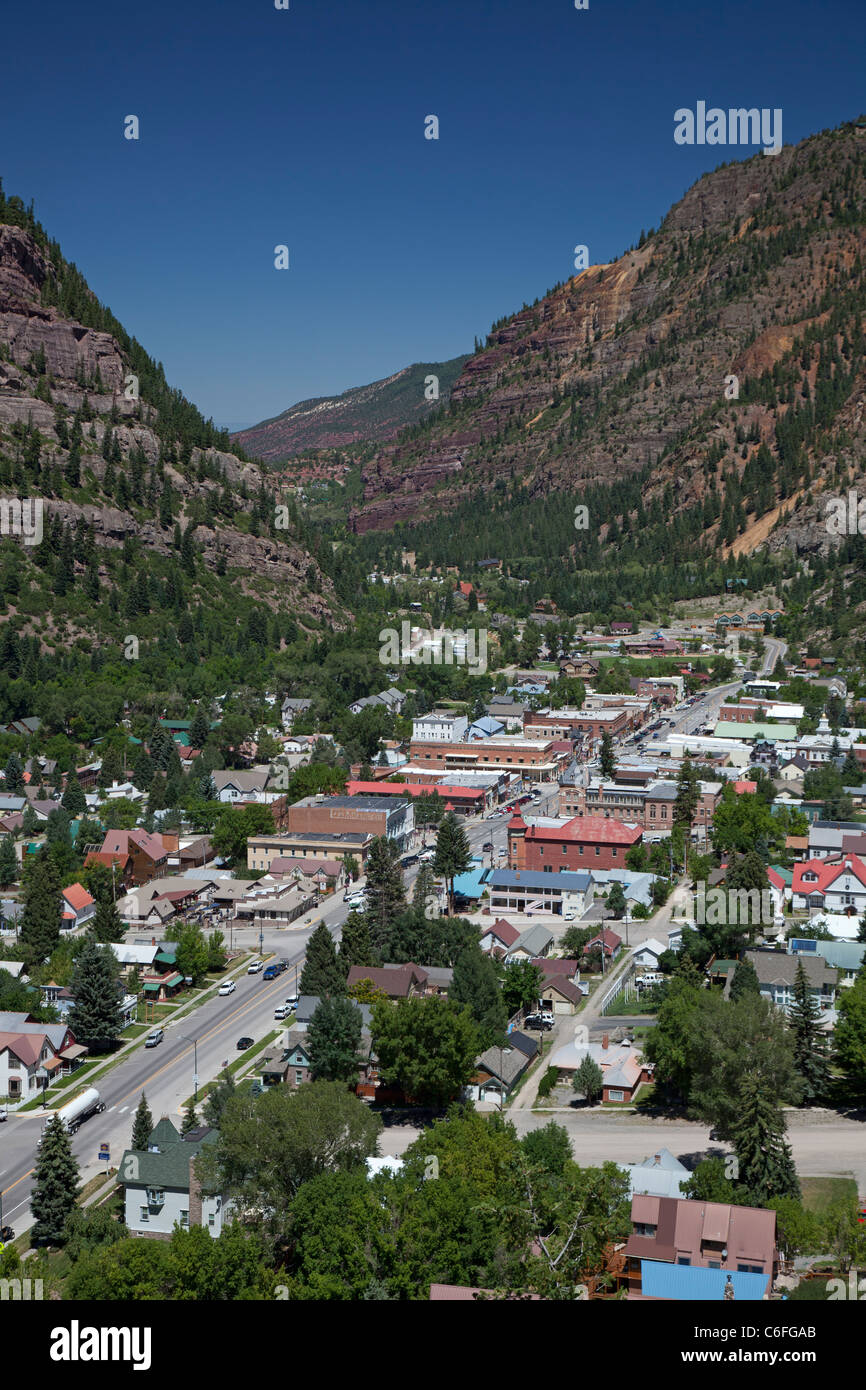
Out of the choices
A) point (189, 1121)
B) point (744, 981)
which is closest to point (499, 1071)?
point (744, 981)

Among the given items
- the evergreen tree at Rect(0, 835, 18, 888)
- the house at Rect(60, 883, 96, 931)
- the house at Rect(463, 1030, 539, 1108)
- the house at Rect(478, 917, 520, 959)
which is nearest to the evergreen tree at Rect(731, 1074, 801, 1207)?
the house at Rect(463, 1030, 539, 1108)

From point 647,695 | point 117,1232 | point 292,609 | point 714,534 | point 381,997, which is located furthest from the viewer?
point 714,534

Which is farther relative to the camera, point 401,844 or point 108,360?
point 108,360

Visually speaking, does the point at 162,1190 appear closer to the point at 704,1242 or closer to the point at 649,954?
the point at 704,1242

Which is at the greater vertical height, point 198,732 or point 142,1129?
point 198,732

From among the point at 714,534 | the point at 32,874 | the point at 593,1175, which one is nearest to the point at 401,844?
the point at 32,874

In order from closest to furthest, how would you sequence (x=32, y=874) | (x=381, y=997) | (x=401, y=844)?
(x=381, y=997) < (x=32, y=874) < (x=401, y=844)
